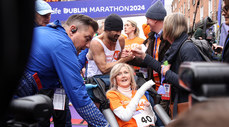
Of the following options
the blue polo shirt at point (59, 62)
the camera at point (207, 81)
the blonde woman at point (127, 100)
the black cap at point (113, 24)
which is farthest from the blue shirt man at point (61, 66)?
the black cap at point (113, 24)

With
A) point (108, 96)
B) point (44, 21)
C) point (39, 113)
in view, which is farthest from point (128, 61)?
point (39, 113)

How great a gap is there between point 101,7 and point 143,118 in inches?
160

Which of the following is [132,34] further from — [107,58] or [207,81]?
[207,81]

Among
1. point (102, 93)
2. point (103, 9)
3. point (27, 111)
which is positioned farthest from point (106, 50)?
point (103, 9)

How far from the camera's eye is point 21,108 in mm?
579

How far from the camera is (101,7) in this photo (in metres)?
6.17

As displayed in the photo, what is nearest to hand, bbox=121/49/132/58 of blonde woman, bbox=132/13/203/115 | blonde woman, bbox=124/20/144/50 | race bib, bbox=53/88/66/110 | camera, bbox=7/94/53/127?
blonde woman, bbox=132/13/203/115

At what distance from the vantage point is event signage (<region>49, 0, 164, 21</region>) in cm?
591

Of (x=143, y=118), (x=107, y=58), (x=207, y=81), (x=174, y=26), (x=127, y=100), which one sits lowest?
(x=143, y=118)

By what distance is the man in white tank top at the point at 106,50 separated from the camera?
3.27 metres

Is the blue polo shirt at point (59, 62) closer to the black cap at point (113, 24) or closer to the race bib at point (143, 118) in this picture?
the race bib at point (143, 118)

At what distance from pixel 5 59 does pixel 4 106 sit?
3.6 inches

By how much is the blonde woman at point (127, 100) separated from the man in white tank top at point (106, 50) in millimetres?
242

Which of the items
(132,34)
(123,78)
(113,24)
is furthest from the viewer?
(132,34)
